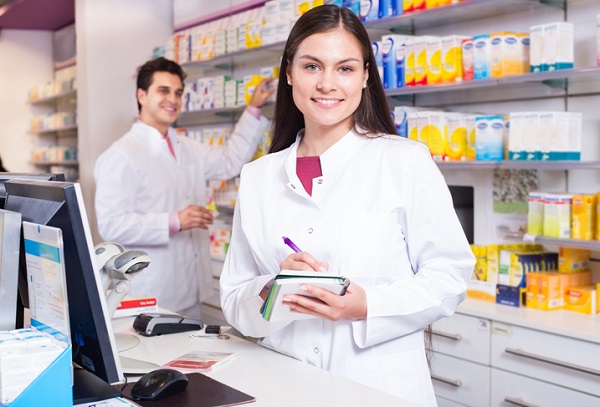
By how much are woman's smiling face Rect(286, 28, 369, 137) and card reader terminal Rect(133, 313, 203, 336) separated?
821 millimetres

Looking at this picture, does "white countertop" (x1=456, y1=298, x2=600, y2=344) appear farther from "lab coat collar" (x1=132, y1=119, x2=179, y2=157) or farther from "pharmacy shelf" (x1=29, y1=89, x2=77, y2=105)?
"pharmacy shelf" (x1=29, y1=89, x2=77, y2=105)

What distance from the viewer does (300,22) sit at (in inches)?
79.7

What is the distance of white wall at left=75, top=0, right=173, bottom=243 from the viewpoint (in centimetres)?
624

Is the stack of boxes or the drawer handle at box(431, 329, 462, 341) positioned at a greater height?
the stack of boxes

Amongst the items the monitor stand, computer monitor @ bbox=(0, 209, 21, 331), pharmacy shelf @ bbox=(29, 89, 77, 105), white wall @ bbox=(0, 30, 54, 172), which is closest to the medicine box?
the monitor stand

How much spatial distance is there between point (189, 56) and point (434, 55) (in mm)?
2609

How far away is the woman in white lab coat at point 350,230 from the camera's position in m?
1.82

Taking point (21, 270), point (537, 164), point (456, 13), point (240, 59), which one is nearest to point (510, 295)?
point (537, 164)

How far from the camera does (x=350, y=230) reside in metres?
1.88

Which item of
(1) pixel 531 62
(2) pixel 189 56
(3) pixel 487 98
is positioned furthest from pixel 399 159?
(2) pixel 189 56

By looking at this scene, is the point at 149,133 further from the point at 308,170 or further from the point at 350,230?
the point at 350,230

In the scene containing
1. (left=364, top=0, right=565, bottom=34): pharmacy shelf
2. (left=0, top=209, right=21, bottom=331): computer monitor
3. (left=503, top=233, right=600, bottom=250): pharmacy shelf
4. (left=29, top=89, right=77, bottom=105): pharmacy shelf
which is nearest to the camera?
(left=0, top=209, right=21, bottom=331): computer monitor

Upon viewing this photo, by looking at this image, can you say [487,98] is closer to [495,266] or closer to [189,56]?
[495,266]

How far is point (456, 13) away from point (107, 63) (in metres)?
3.76
